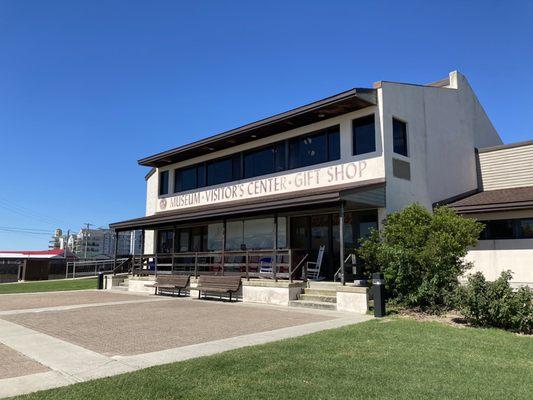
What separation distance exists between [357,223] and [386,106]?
4105 mm

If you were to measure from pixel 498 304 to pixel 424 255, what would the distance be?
7.68 ft

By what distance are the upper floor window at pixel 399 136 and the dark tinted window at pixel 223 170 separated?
757 centimetres

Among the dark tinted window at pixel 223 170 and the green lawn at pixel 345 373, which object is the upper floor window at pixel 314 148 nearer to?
the dark tinted window at pixel 223 170

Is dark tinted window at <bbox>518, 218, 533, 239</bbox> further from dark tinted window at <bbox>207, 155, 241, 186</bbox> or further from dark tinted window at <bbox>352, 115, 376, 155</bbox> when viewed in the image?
dark tinted window at <bbox>207, 155, 241, 186</bbox>

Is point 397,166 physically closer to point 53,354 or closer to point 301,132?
point 301,132

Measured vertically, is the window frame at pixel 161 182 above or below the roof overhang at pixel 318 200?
above

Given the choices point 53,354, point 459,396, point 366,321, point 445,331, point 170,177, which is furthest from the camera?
point 170,177

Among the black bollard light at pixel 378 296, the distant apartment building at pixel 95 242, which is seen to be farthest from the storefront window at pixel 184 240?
the distant apartment building at pixel 95 242

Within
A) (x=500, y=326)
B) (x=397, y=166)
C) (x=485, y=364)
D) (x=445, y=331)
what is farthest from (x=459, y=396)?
(x=397, y=166)

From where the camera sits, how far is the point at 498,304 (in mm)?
9180

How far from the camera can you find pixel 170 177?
2506cm

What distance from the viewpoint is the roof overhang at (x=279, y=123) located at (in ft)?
49.4

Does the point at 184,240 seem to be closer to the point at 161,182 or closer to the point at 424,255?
the point at 161,182

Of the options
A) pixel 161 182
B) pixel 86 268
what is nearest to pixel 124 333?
pixel 161 182
